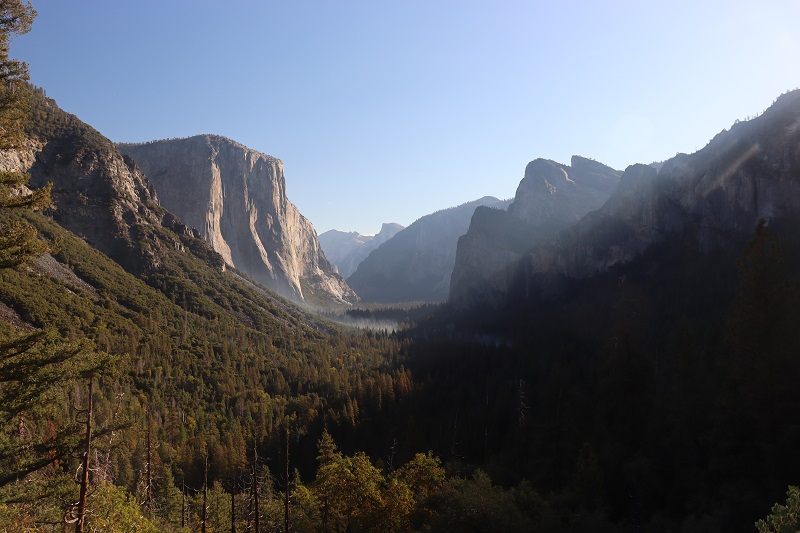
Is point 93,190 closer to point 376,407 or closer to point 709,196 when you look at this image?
point 376,407

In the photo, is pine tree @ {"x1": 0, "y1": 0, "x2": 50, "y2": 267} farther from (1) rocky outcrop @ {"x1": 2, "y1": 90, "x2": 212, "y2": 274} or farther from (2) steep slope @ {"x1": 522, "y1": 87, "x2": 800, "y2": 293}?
(1) rocky outcrop @ {"x1": 2, "y1": 90, "x2": 212, "y2": 274}

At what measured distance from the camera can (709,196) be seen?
480ft

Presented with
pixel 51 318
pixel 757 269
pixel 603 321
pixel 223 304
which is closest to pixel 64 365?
pixel 757 269

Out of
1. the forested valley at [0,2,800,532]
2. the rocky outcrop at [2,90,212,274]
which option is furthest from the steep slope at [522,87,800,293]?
the rocky outcrop at [2,90,212,274]

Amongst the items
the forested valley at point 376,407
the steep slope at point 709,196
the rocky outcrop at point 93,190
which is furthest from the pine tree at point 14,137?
the rocky outcrop at point 93,190

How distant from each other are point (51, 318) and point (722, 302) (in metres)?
137

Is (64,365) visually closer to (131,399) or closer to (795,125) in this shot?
(131,399)

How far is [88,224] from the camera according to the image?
15125cm

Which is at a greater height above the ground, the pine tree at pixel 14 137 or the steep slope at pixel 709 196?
the steep slope at pixel 709 196

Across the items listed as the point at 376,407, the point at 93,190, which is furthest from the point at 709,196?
the point at 93,190

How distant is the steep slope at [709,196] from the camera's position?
124812 millimetres

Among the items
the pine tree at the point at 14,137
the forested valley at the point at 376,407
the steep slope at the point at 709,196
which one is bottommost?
the forested valley at the point at 376,407

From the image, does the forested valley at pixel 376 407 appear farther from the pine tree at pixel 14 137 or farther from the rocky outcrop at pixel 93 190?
the rocky outcrop at pixel 93 190

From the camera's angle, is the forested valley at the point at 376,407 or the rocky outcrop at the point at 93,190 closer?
the forested valley at the point at 376,407
